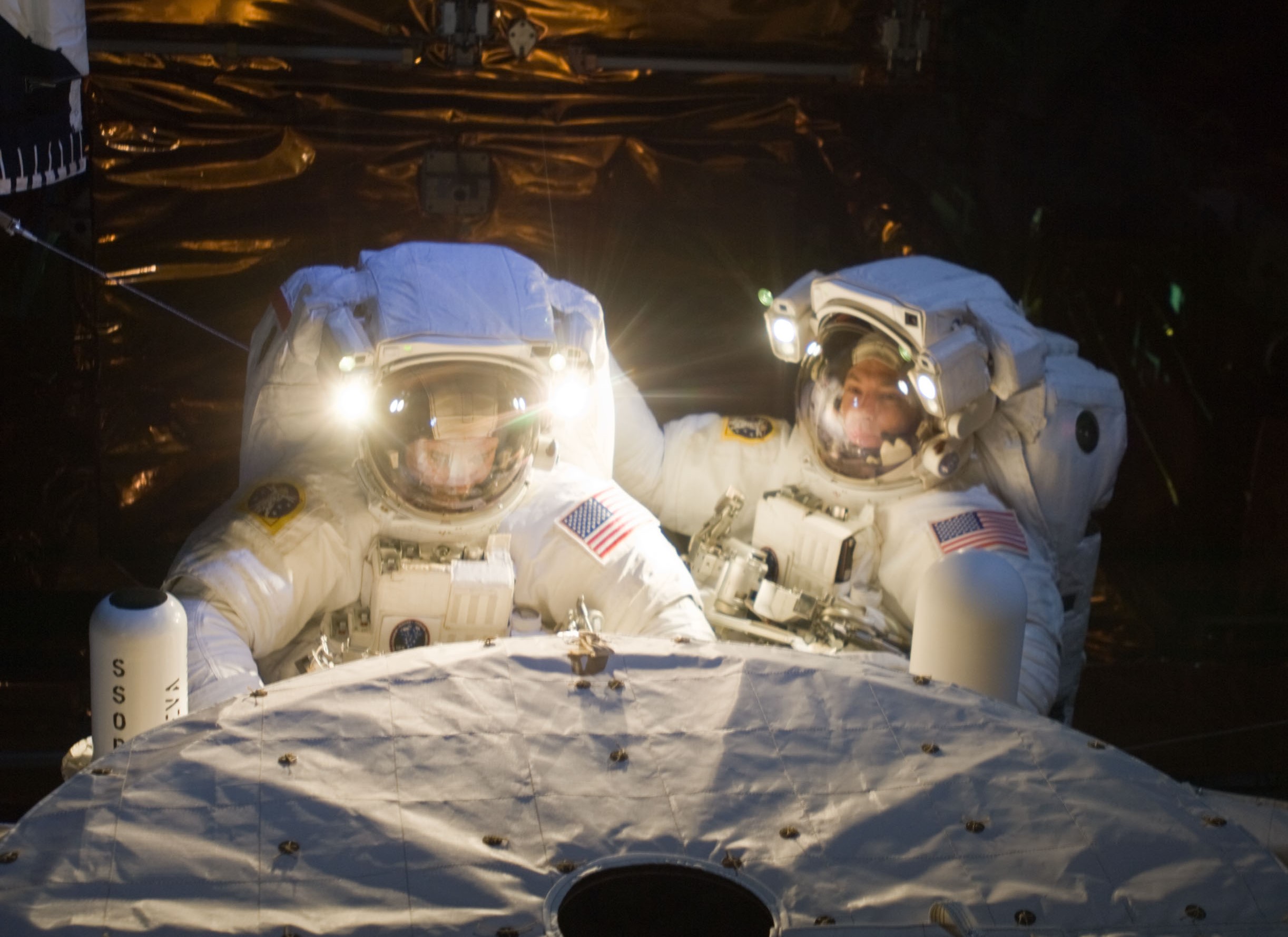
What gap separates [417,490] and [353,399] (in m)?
0.31

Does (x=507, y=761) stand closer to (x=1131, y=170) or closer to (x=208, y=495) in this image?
(x=208, y=495)

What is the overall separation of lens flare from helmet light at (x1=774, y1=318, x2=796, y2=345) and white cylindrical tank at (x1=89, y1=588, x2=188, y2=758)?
9.07 feet

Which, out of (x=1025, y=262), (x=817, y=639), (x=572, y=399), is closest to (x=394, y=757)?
(x=572, y=399)

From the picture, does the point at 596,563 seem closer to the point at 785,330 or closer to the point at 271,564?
the point at 271,564

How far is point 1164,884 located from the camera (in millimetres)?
1763

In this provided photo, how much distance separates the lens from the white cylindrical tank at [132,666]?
96.1 inches

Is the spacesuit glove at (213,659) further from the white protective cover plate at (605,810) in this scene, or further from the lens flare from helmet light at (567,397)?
the white protective cover plate at (605,810)

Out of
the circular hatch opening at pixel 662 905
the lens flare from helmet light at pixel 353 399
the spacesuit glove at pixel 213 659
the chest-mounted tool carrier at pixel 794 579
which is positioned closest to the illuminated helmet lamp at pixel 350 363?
the lens flare from helmet light at pixel 353 399

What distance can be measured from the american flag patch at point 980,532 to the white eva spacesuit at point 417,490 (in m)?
0.82

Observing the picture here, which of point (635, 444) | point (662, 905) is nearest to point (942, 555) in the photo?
point (635, 444)

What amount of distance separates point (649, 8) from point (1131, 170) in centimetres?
221

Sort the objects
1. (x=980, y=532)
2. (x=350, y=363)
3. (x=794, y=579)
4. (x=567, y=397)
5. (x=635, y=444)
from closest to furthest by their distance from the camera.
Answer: (x=350, y=363)
(x=567, y=397)
(x=980, y=532)
(x=794, y=579)
(x=635, y=444)

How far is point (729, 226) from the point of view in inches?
234

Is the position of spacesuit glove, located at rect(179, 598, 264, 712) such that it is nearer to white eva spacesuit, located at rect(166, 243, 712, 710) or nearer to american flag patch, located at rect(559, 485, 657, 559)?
white eva spacesuit, located at rect(166, 243, 712, 710)
